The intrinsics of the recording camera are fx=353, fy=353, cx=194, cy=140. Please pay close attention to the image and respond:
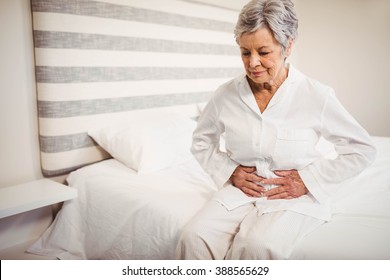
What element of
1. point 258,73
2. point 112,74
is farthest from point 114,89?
point 258,73

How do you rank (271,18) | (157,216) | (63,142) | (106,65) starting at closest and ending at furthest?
1. (271,18)
2. (157,216)
3. (63,142)
4. (106,65)

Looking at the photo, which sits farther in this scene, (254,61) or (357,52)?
(357,52)

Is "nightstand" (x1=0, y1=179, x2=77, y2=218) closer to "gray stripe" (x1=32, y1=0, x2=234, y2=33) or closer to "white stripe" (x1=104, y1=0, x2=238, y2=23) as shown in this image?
"gray stripe" (x1=32, y1=0, x2=234, y2=33)

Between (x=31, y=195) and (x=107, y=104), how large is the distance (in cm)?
66

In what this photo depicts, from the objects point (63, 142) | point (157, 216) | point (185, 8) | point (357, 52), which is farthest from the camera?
point (357, 52)

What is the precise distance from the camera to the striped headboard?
1.77 m

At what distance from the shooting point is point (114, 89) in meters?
2.05

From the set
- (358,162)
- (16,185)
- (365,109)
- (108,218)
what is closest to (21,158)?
(16,185)

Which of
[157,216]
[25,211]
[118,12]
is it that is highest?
[118,12]

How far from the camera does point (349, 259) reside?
1.03 meters

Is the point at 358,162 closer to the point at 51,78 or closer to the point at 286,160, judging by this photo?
the point at 286,160

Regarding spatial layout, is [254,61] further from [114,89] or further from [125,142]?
[114,89]

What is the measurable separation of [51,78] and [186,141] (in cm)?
81

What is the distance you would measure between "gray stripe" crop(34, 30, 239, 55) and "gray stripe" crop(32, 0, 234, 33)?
11 centimetres
